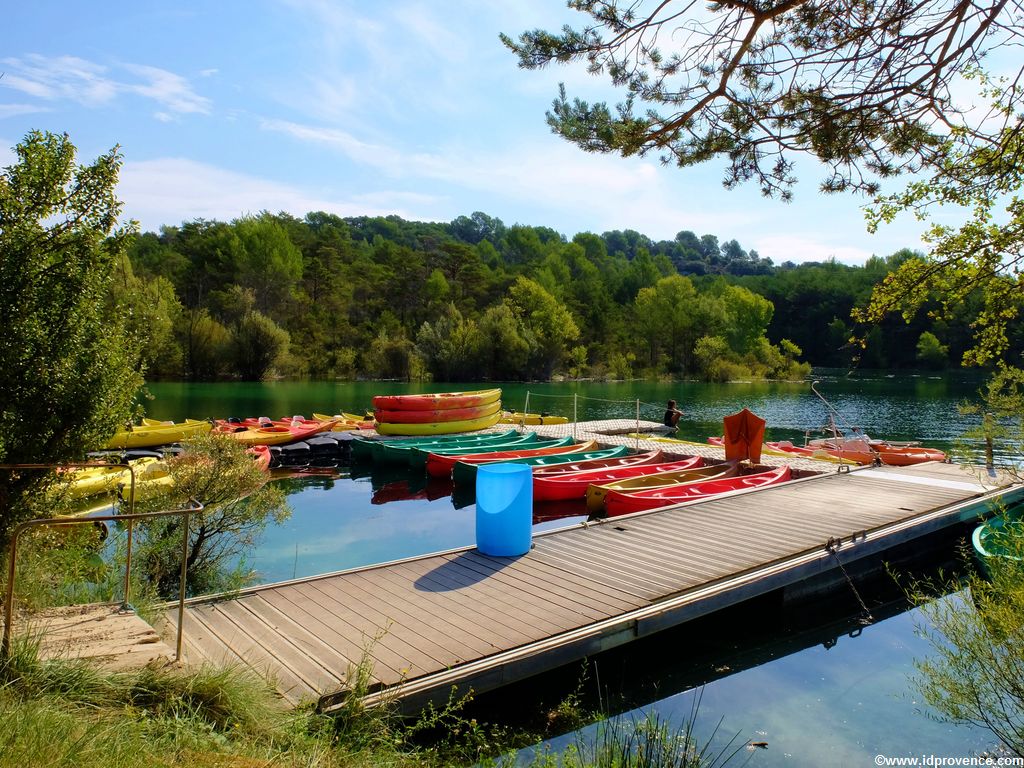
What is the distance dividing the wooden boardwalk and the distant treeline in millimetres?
47579

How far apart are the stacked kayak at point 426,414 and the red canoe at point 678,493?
32.5 feet

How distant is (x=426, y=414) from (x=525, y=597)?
50.6ft

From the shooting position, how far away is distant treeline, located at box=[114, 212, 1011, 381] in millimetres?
57062

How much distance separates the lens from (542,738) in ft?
18.5

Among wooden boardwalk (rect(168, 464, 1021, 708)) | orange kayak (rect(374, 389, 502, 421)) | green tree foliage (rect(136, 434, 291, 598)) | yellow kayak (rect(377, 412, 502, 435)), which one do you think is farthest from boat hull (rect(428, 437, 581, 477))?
green tree foliage (rect(136, 434, 291, 598))

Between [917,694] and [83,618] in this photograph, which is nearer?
[83,618]

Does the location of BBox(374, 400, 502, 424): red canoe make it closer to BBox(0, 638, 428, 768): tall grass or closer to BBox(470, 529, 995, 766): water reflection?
BBox(470, 529, 995, 766): water reflection

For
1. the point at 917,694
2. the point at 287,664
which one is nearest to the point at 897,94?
the point at 917,694

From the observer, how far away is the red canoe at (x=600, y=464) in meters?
16.0

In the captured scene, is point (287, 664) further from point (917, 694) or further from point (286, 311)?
point (286, 311)

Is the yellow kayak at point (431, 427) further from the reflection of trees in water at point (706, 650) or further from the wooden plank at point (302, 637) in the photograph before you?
the wooden plank at point (302, 637)

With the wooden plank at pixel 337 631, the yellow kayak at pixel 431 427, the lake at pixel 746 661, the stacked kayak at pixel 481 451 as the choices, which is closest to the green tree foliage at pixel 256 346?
the yellow kayak at pixel 431 427

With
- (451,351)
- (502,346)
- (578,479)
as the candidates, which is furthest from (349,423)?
(502,346)

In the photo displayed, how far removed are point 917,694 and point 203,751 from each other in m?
6.37
